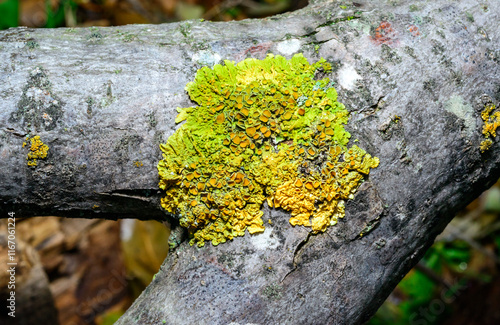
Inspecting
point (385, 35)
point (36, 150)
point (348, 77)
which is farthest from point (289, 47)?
point (36, 150)

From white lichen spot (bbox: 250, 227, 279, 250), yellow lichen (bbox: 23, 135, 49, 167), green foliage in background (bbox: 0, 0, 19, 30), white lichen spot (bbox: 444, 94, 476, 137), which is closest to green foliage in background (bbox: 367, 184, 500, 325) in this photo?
white lichen spot (bbox: 444, 94, 476, 137)

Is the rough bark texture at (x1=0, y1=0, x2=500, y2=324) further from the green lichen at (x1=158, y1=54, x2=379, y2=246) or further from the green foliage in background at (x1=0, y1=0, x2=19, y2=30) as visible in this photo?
the green foliage in background at (x1=0, y1=0, x2=19, y2=30)

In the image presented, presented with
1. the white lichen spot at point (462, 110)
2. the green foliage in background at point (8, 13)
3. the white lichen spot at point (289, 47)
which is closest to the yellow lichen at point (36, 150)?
the white lichen spot at point (289, 47)

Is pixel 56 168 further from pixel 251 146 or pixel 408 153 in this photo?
pixel 408 153

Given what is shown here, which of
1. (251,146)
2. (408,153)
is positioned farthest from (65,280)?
(408,153)

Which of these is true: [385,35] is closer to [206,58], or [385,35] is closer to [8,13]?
[206,58]

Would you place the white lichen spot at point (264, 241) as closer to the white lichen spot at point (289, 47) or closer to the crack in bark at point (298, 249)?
the crack in bark at point (298, 249)

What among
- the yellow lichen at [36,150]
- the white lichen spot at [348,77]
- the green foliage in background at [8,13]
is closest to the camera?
the yellow lichen at [36,150]
